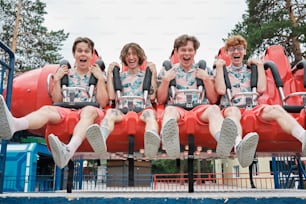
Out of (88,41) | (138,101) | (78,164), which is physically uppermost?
(88,41)

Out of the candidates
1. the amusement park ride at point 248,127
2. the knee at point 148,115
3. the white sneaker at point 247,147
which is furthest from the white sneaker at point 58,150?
the white sneaker at point 247,147

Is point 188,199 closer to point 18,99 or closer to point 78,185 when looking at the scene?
point 18,99

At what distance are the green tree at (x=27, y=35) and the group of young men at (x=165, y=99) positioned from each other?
11921 millimetres

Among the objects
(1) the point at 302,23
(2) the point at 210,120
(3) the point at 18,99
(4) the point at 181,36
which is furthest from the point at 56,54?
(2) the point at 210,120

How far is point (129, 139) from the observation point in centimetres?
286

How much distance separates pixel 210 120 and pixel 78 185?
134 inches

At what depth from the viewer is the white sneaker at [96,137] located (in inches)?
86.0

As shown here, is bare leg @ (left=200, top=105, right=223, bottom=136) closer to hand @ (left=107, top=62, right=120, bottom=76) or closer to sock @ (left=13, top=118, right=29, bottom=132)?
hand @ (left=107, top=62, right=120, bottom=76)

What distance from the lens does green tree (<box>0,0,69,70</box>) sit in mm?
14422

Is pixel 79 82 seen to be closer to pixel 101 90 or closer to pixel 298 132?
pixel 101 90

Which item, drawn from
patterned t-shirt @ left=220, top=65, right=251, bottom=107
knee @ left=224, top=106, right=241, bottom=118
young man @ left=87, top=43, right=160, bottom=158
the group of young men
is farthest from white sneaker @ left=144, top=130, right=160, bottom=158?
patterned t-shirt @ left=220, top=65, right=251, bottom=107

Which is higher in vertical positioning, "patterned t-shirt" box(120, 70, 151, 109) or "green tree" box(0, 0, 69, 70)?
"green tree" box(0, 0, 69, 70)

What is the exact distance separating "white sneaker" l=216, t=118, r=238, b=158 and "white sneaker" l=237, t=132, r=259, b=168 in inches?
3.2

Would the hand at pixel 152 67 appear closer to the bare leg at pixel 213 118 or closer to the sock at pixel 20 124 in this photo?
the bare leg at pixel 213 118
